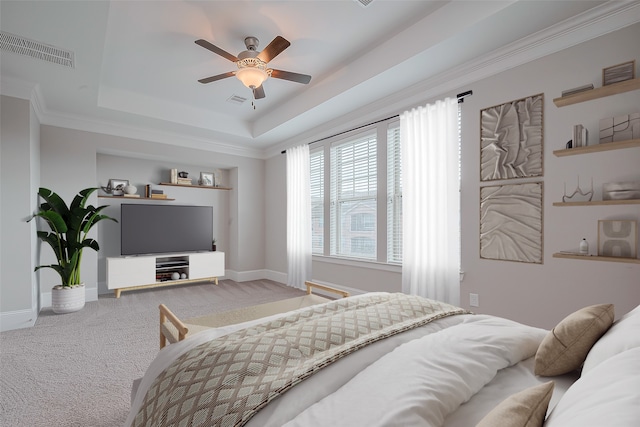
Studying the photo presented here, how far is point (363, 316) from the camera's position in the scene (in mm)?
1408

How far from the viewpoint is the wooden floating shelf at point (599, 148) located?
200 centimetres

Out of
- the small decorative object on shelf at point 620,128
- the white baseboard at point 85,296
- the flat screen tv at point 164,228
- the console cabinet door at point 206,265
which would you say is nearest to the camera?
the small decorative object on shelf at point 620,128

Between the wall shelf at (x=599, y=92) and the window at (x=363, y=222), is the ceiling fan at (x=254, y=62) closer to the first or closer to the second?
the window at (x=363, y=222)

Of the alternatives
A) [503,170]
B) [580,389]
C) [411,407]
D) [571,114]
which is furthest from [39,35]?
[571,114]

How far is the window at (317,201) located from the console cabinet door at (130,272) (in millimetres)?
2577

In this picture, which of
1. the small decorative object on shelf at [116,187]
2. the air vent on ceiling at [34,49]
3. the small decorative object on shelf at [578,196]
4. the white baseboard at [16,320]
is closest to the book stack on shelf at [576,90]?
the small decorative object on shelf at [578,196]

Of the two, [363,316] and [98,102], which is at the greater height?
[98,102]

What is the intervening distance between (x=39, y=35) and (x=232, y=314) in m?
2.79

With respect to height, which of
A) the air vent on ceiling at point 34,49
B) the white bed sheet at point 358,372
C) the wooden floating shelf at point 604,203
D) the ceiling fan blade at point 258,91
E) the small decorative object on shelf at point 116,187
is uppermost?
the air vent on ceiling at point 34,49

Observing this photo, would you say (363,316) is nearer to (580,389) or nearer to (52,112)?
(580,389)

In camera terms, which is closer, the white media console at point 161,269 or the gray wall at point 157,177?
the gray wall at point 157,177

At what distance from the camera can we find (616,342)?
2.77ft

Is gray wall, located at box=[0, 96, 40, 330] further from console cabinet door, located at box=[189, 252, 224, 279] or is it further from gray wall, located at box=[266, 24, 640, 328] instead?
gray wall, located at box=[266, 24, 640, 328]

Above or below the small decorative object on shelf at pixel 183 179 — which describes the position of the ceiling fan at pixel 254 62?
above
